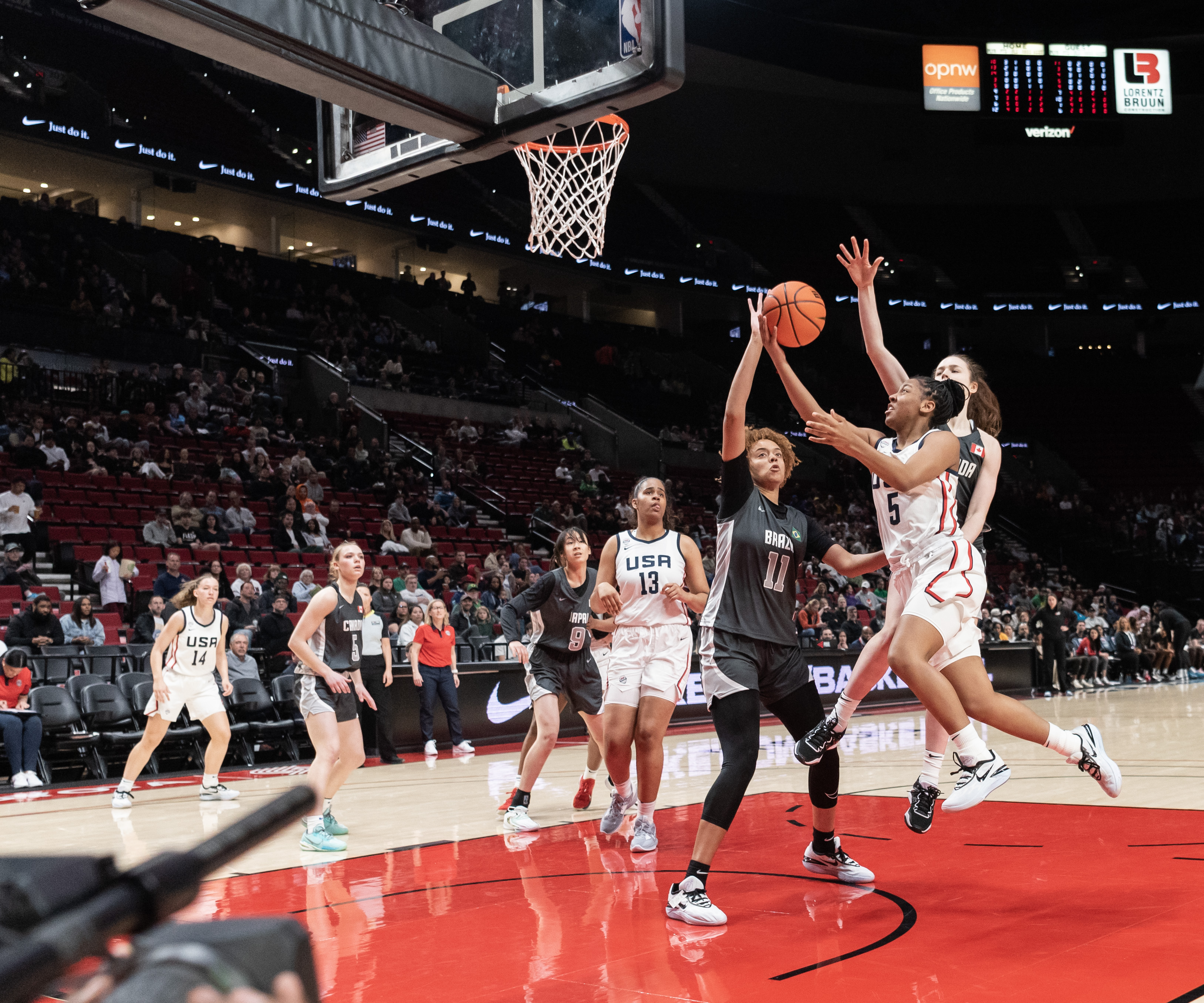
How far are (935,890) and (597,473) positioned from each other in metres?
18.8

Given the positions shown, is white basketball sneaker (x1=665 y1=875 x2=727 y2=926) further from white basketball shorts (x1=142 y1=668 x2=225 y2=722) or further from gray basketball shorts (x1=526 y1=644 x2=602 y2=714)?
white basketball shorts (x1=142 y1=668 x2=225 y2=722)

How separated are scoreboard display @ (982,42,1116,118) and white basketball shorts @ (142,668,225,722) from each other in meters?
21.0

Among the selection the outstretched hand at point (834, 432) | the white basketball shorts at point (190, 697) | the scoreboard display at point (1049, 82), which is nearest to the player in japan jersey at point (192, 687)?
the white basketball shorts at point (190, 697)

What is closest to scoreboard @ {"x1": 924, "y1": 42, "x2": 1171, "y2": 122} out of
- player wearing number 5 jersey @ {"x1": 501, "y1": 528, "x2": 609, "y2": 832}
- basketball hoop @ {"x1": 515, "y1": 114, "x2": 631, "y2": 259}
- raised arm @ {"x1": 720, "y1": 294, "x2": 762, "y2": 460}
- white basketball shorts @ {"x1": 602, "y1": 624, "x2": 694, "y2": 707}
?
basketball hoop @ {"x1": 515, "y1": 114, "x2": 631, "y2": 259}

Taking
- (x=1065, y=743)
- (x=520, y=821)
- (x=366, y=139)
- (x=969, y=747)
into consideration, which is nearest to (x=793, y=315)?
(x=969, y=747)

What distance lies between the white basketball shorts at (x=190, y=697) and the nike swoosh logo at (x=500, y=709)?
4259mm

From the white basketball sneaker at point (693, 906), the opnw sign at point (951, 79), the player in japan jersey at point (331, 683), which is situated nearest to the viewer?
the white basketball sneaker at point (693, 906)

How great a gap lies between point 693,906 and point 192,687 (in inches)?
224

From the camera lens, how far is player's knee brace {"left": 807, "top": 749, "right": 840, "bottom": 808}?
17.0 feet

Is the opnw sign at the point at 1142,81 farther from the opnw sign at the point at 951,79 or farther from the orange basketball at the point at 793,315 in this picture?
the orange basketball at the point at 793,315

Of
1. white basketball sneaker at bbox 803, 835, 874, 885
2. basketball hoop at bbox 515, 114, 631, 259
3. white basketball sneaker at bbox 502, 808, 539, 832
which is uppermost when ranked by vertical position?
basketball hoop at bbox 515, 114, 631, 259

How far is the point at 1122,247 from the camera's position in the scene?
3625 centimetres

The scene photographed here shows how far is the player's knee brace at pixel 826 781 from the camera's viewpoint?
5176 millimetres

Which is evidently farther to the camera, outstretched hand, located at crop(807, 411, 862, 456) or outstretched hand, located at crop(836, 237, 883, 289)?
outstretched hand, located at crop(836, 237, 883, 289)
